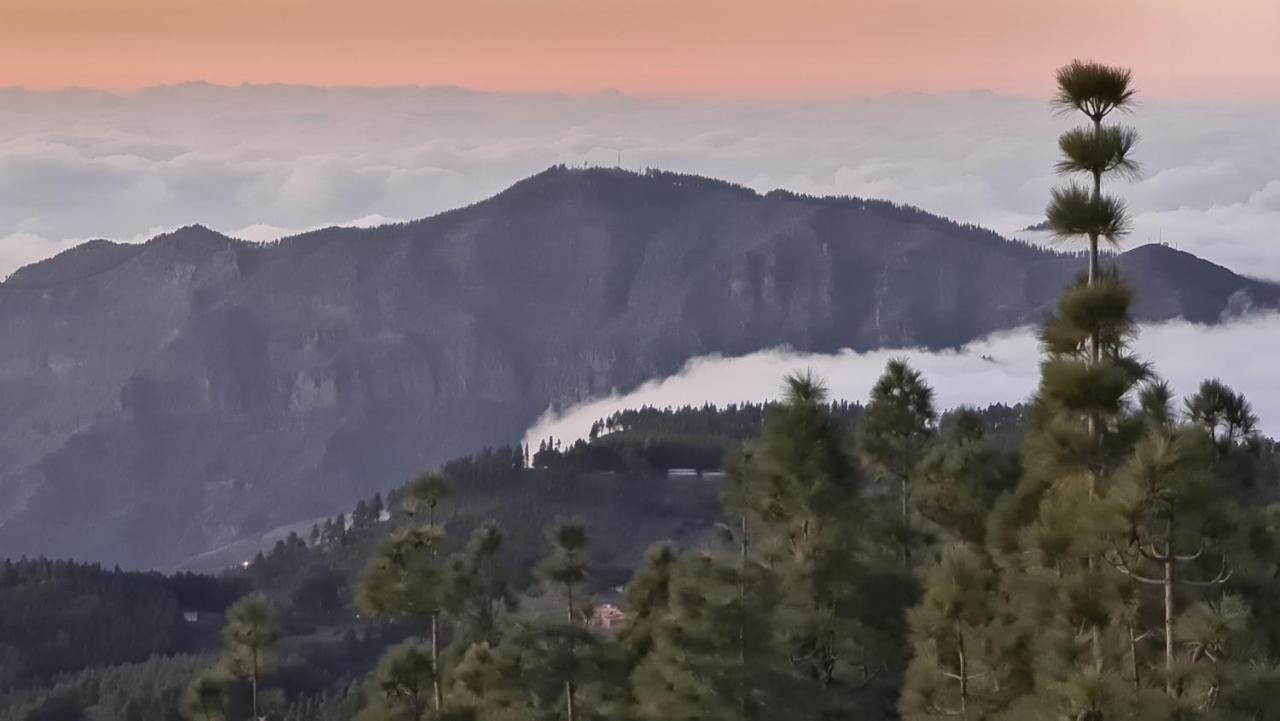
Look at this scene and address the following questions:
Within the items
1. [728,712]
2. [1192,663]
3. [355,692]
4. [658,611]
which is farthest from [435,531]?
[355,692]

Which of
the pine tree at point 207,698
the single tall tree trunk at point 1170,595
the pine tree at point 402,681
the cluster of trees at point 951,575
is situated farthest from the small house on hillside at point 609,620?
the single tall tree trunk at point 1170,595

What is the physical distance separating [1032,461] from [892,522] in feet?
76.7

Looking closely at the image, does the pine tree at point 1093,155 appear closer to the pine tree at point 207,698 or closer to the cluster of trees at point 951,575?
the cluster of trees at point 951,575

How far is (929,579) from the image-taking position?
47094 millimetres

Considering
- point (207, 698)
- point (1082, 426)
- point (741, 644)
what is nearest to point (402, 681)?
point (207, 698)

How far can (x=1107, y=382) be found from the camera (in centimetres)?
3962

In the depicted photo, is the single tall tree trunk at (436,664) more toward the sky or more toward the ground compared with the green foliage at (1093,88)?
more toward the ground

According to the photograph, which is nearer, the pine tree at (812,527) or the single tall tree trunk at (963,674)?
the single tall tree trunk at (963,674)

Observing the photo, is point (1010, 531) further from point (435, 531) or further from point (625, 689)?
point (435, 531)

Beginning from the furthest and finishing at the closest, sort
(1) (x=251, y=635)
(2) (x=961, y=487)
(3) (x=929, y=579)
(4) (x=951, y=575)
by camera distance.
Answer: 1. (2) (x=961, y=487)
2. (1) (x=251, y=635)
3. (3) (x=929, y=579)
4. (4) (x=951, y=575)

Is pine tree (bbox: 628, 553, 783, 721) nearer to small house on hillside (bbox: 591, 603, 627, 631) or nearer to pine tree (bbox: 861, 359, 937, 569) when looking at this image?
small house on hillside (bbox: 591, 603, 627, 631)

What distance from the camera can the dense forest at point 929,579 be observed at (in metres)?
37.7

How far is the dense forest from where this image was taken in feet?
124

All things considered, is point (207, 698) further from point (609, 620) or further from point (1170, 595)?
point (609, 620)
